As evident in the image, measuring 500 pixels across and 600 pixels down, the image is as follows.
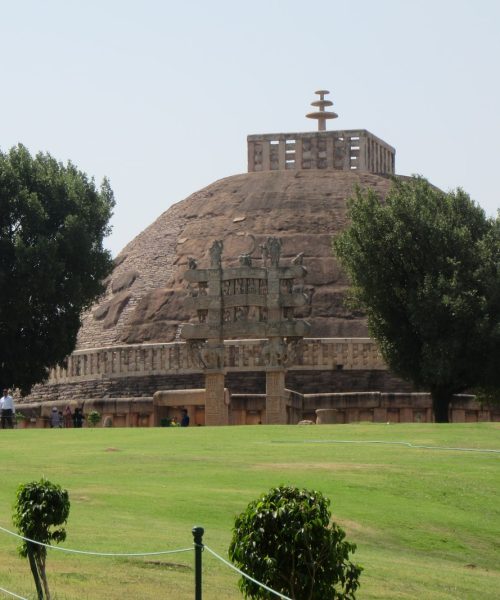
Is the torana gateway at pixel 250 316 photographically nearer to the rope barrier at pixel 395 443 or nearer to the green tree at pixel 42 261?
the green tree at pixel 42 261

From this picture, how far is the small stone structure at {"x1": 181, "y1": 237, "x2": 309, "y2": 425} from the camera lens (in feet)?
143

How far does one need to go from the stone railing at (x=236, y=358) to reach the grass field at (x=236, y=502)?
28453 mm

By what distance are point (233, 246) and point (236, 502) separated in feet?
171

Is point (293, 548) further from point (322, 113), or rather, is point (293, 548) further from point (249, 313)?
point (322, 113)

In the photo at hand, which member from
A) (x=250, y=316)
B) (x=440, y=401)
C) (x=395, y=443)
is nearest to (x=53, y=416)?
(x=250, y=316)

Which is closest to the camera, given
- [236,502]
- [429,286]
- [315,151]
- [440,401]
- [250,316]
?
[236,502]

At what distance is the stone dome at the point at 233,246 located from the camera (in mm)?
69000

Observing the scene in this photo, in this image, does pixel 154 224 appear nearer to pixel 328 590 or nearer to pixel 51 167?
pixel 51 167

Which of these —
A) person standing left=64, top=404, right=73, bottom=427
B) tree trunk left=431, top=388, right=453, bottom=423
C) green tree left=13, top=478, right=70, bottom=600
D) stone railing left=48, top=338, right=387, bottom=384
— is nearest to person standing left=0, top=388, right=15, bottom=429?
person standing left=64, top=404, right=73, bottom=427

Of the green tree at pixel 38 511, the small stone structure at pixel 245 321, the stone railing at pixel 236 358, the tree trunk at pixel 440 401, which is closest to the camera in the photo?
the green tree at pixel 38 511

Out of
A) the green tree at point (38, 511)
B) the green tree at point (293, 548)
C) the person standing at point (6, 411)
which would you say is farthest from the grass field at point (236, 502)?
the person standing at point (6, 411)

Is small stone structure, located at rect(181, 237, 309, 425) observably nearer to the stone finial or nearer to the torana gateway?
the torana gateway

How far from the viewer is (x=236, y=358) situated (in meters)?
59.6

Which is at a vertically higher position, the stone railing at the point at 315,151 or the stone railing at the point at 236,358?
the stone railing at the point at 315,151
